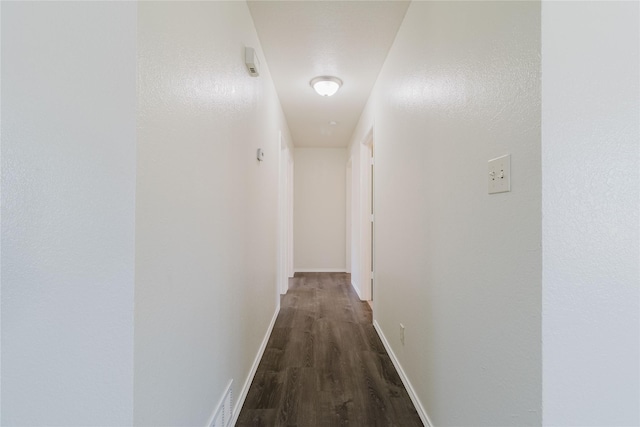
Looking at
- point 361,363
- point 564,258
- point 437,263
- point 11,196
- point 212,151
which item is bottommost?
point 361,363

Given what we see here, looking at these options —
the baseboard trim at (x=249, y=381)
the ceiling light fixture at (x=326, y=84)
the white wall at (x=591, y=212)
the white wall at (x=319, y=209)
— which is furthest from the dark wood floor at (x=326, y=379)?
the white wall at (x=319, y=209)

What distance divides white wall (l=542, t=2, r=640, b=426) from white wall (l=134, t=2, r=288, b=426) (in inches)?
40.5

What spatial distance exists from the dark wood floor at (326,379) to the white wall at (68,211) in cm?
104

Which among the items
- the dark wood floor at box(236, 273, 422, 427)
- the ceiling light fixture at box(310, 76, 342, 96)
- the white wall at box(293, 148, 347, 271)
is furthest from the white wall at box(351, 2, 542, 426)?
the white wall at box(293, 148, 347, 271)

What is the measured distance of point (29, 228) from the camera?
0.81 meters

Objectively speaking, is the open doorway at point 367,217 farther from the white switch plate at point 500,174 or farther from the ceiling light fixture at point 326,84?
the white switch plate at point 500,174

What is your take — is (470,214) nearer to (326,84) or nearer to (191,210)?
(191,210)

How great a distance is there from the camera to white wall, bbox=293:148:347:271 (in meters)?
5.64

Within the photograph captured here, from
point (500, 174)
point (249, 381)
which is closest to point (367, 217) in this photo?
point (249, 381)

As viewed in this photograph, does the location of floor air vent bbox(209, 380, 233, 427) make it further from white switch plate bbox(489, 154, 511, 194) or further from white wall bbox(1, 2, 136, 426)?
white switch plate bbox(489, 154, 511, 194)

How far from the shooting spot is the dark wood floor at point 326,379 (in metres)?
1.61

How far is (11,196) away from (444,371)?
1.67 m

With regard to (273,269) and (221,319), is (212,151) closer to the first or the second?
(221,319)

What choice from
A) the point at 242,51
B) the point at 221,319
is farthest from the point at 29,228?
the point at 242,51
